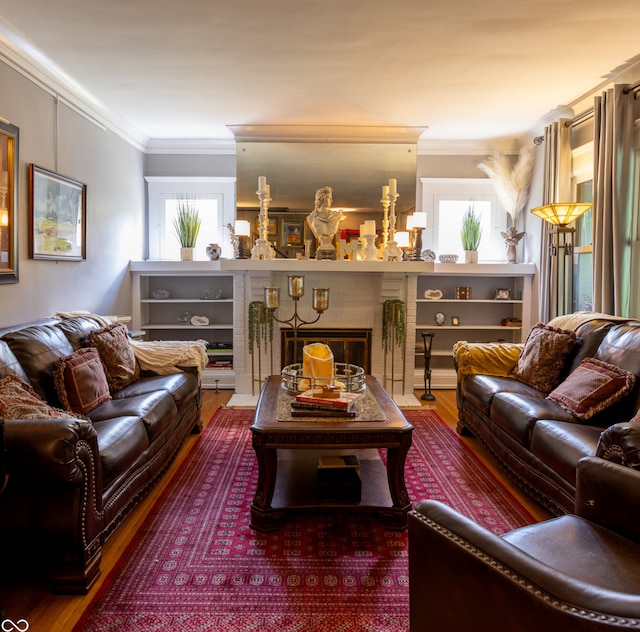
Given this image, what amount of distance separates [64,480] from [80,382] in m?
1.01

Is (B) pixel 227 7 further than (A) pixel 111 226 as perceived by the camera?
No

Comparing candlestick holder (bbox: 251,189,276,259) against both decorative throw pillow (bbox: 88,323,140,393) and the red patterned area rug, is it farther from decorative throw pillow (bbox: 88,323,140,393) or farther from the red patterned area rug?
the red patterned area rug

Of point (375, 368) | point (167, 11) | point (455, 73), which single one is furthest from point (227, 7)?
point (375, 368)

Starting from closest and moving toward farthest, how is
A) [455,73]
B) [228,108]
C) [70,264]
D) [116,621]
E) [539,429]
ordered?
[116,621], [539,429], [455,73], [70,264], [228,108]

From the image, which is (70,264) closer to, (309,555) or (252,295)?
(252,295)

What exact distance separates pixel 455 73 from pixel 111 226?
3180mm

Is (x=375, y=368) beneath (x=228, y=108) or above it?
beneath

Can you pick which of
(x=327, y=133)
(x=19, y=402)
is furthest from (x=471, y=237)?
(x=19, y=402)

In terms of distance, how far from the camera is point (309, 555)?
2109 mm

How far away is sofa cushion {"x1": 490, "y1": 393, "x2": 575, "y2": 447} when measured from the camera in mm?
2581

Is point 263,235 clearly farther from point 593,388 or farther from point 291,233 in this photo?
point 593,388

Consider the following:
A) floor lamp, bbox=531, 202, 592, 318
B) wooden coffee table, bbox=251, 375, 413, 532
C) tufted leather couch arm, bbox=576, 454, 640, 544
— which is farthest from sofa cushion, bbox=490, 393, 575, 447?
floor lamp, bbox=531, 202, 592, 318

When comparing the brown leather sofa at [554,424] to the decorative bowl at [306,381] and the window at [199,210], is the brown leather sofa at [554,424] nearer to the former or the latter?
the decorative bowl at [306,381]

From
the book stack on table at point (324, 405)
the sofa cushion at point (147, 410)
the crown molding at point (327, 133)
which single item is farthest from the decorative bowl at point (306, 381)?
the crown molding at point (327, 133)
